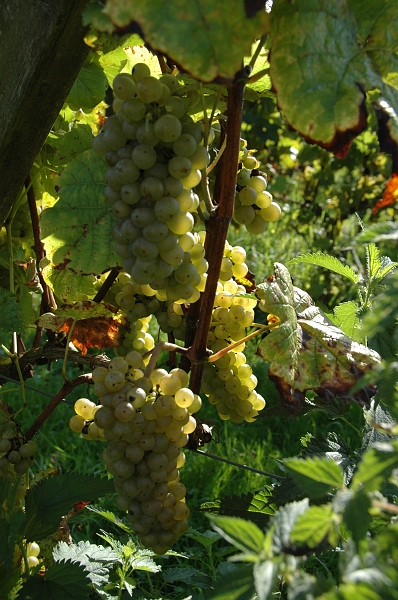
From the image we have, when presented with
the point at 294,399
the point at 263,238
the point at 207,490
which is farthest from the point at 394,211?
the point at 294,399

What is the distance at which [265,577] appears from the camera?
0.60 m

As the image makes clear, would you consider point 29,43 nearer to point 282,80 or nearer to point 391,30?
point 282,80

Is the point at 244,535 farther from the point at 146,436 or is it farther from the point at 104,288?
the point at 104,288

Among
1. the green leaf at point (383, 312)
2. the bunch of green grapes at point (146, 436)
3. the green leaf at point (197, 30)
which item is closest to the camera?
the green leaf at point (383, 312)

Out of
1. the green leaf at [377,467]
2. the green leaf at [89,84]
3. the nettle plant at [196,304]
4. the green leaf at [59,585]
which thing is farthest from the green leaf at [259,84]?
the green leaf at [59,585]

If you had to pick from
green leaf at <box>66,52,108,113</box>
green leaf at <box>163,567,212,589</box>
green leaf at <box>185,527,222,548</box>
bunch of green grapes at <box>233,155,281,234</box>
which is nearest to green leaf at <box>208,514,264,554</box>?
bunch of green grapes at <box>233,155,281,234</box>

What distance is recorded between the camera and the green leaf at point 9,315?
49.0 inches

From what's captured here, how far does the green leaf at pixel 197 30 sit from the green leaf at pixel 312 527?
50 centimetres

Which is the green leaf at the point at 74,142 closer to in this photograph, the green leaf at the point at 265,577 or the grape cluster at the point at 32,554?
the grape cluster at the point at 32,554

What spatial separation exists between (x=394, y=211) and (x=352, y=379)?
389cm

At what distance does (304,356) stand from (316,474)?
0.35 metres

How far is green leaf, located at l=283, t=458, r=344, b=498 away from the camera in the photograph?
0.68 meters

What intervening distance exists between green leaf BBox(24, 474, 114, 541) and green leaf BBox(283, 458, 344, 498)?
0.51 m

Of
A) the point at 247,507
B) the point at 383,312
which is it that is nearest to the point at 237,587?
the point at 383,312
